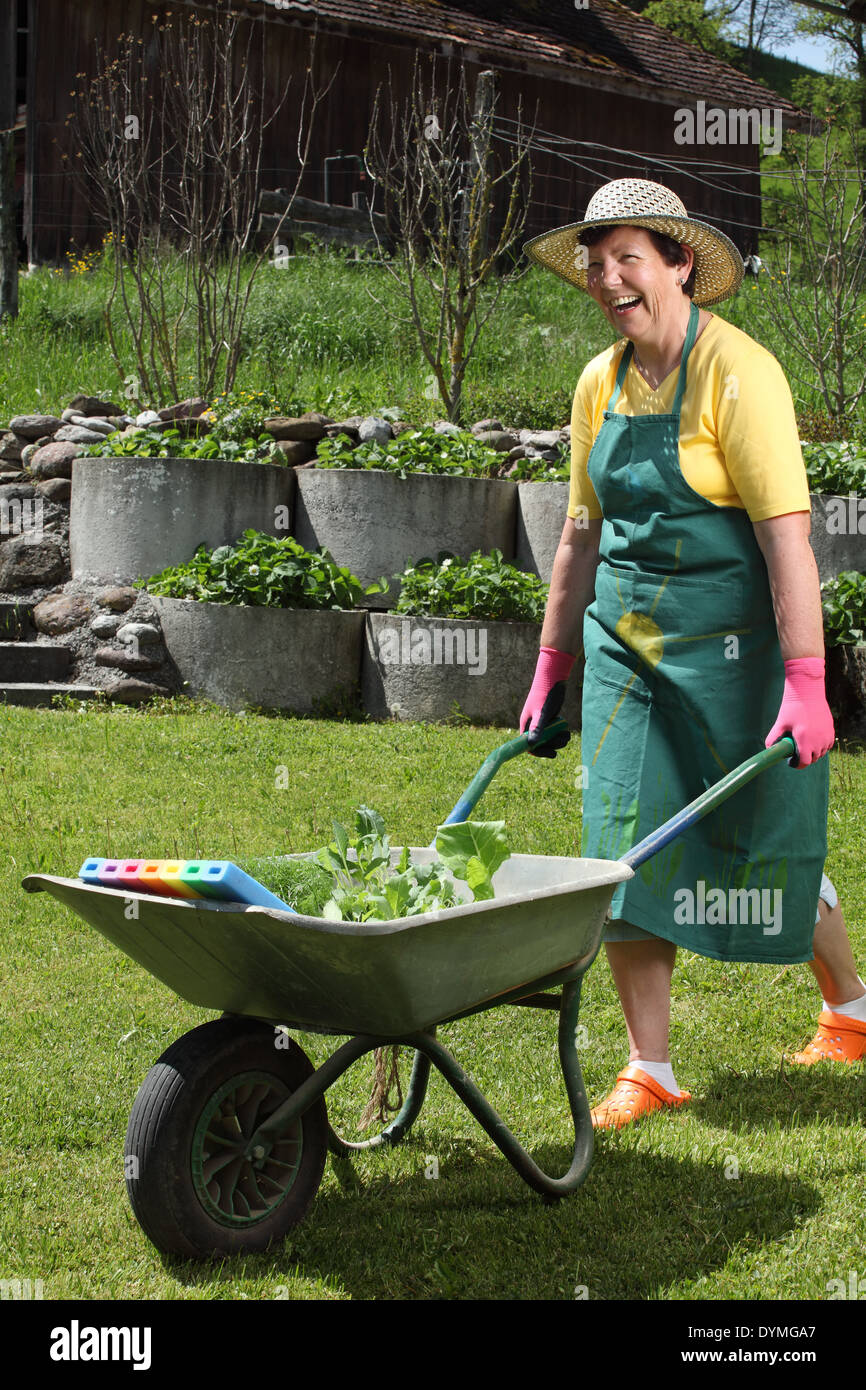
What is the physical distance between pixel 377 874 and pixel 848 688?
5150 millimetres

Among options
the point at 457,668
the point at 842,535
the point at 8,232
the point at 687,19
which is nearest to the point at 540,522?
the point at 457,668

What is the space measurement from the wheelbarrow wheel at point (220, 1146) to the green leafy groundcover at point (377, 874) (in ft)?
0.87

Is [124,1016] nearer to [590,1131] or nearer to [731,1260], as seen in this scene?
[590,1131]

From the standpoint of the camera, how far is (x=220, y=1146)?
2.52 meters

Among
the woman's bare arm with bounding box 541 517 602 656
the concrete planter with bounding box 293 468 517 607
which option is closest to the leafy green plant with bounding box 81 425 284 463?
the concrete planter with bounding box 293 468 517 607

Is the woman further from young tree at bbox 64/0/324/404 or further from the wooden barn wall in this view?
the wooden barn wall

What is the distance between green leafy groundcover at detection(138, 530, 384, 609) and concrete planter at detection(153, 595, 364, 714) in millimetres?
133

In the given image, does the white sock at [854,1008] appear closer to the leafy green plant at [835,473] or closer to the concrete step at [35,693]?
the concrete step at [35,693]

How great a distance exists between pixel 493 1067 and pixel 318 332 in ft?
30.6

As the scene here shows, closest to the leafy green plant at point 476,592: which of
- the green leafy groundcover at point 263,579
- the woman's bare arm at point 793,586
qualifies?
the green leafy groundcover at point 263,579

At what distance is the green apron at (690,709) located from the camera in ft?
10.1

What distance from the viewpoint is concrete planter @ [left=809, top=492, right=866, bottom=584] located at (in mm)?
8102

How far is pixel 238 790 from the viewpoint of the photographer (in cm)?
588

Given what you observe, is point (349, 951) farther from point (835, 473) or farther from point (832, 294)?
point (832, 294)
